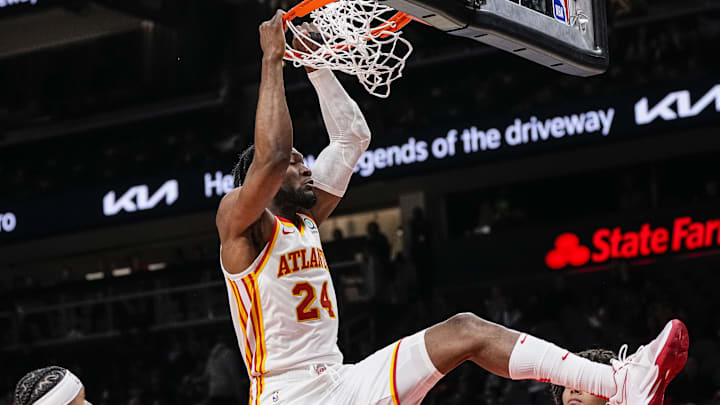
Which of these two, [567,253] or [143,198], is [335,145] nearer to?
[567,253]

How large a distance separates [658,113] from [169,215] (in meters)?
6.92

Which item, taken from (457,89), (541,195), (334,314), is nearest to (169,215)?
(457,89)

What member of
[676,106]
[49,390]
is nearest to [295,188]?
[49,390]

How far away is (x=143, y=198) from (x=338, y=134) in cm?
1119

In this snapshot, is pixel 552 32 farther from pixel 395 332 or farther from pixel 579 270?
pixel 579 270

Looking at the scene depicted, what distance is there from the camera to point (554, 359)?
12.9 ft

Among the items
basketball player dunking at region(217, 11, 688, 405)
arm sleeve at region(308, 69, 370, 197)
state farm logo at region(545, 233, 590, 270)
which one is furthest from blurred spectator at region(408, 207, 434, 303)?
basketball player dunking at region(217, 11, 688, 405)

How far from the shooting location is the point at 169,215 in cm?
1575

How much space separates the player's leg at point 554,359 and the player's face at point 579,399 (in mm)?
635

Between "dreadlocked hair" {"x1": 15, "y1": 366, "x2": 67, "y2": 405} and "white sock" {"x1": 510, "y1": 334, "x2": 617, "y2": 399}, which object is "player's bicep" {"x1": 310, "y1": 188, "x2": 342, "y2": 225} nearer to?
"white sock" {"x1": 510, "y1": 334, "x2": 617, "y2": 399}

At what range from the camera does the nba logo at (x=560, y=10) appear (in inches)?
191

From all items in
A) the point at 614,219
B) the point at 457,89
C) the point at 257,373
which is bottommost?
the point at 614,219

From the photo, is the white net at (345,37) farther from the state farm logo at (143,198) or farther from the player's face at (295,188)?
the state farm logo at (143,198)

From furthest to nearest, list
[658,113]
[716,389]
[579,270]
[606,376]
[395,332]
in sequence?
[579,270]
[395,332]
[658,113]
[716,389]
[606,376]
